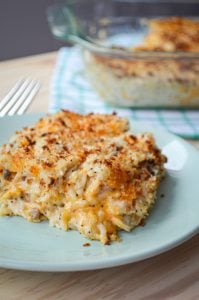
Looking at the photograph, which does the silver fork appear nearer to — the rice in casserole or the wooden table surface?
the rice in casserole

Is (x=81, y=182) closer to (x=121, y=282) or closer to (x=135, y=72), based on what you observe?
(x=121, y=282)

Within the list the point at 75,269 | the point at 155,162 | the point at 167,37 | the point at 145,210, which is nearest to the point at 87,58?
the point at 167,37

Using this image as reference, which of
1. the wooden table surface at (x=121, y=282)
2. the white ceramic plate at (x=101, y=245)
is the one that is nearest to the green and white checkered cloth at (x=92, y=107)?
the white ceramic plate at (x=101, y=245)

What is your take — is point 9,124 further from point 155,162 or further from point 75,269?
point 75,269

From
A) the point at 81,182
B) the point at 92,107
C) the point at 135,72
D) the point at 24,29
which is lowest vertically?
the point at 24,29

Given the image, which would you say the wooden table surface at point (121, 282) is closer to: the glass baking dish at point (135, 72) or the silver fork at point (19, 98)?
the silver fork at point (19, 98)

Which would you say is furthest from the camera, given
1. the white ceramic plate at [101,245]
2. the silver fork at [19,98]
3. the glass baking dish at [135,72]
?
the glass baking dish at [135,72]

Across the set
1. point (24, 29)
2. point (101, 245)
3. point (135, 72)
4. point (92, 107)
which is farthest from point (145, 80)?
point (24, 29)
